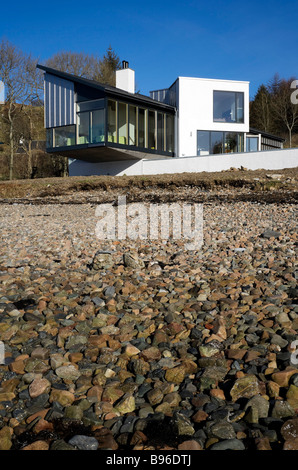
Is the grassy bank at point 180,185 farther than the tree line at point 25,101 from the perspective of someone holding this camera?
No

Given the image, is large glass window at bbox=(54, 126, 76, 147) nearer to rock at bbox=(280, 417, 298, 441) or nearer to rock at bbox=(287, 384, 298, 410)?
rock at bbox=(287, 384, 298, 410)

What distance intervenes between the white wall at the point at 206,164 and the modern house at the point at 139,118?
579 mm

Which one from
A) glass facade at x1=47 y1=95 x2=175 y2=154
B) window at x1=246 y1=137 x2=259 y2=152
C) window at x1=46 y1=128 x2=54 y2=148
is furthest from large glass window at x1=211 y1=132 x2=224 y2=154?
window at x1=46 y1=128 x2=54 y2=148

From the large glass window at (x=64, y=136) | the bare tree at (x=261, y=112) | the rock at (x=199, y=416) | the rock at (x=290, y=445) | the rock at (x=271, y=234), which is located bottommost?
the rock at (x=290, y=445)

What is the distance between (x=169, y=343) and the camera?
2787mm

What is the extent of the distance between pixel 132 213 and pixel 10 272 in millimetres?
4940

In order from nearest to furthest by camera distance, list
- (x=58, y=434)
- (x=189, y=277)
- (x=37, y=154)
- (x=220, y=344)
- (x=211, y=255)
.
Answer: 1. (x=58, y=434)
2. (x=220, y=344)
3. (x=189, y=277)
4. (x=211, y=255)
5. (x=37, y=154)

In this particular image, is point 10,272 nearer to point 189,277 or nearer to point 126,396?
point 189,277

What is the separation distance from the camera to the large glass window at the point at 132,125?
69.9 feet

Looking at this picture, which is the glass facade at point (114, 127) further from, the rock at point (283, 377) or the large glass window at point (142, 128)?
the rock at point (283, 377)

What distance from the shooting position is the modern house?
2034cm

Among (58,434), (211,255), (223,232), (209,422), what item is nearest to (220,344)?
(209,422)

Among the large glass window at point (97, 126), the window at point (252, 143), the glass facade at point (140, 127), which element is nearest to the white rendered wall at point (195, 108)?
the glass facade at point (140, 127)

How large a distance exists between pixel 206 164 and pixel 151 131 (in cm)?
514
